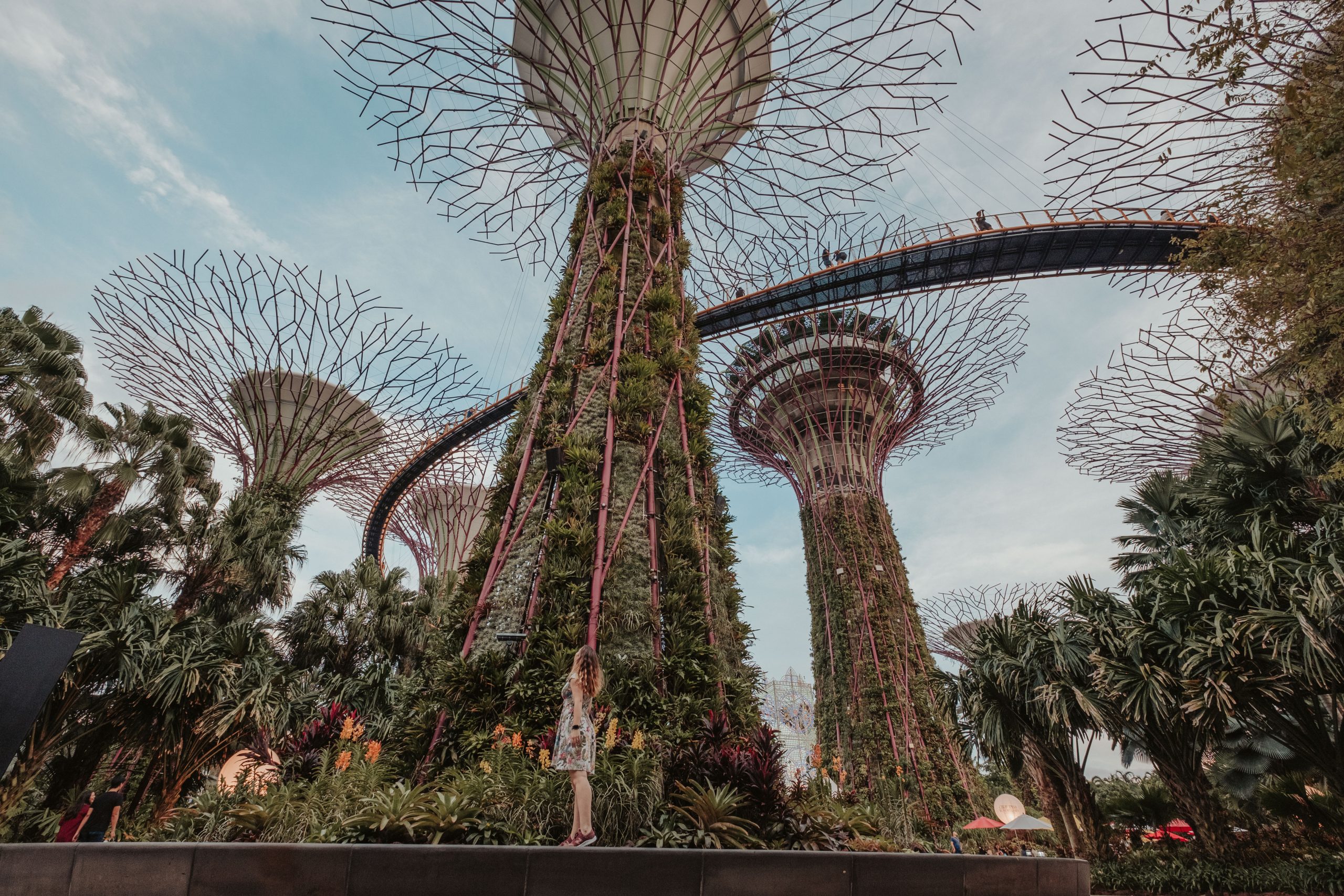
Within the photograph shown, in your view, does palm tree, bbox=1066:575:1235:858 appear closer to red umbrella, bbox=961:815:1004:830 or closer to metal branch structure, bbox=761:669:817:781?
red umbrella, bbox=961:815:1004:830

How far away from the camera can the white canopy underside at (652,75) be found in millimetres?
9461

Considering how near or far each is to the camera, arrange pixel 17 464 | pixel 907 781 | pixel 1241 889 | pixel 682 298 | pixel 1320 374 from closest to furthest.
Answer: pixel 1320 374 < pixel 682 298 < pixel 1241 889 < pixel 17 464 < pixel 907 781

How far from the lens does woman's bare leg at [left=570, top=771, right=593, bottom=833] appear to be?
12.5 feet

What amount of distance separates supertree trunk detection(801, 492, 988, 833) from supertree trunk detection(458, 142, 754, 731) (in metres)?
9.60

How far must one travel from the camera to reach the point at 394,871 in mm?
3090

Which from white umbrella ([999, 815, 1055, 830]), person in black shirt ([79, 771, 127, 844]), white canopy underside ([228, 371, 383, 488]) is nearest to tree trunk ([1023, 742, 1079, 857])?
white umbrella ([999, 815, 1055, 830])

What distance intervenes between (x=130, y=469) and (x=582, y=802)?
44.7ft

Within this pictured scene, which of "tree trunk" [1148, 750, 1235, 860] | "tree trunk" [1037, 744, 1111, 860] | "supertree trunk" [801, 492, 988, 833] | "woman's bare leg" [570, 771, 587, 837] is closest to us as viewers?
"woman's bare leg" [570, 771, 587, 837]

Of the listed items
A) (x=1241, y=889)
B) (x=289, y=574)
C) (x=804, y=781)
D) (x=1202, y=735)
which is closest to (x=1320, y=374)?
(x=1202, y=735)

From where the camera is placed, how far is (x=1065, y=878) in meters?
4.83

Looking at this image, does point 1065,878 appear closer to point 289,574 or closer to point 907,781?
point 907,781

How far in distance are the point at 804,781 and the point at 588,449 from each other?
364 cm

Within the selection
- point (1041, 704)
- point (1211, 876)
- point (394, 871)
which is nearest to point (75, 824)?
point (394, 871)

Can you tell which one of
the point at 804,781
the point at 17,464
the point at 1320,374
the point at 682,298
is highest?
the point at 682,298
